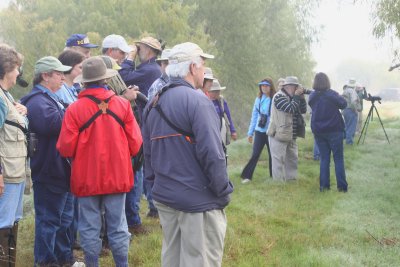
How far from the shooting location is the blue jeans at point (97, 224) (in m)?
4.03

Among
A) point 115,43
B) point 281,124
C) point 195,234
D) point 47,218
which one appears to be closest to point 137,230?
point 47,218

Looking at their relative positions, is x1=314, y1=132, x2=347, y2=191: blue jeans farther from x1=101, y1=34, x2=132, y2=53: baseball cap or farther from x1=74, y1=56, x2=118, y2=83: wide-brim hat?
x1=74, y1=56, x2=118, y2=83: wide-brim hat

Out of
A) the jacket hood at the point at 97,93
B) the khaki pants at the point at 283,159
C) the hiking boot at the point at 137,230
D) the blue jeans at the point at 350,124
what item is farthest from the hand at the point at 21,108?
the blue jeans at the point at 350,124

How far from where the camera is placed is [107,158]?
12.9 feet

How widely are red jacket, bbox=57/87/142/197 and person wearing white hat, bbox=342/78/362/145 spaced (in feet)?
37.0

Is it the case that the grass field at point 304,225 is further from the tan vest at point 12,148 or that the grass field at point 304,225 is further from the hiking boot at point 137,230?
the tan vest at point 12,148

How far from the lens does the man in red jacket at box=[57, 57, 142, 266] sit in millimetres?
3902

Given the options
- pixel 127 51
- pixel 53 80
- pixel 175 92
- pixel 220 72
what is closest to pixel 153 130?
pixel 175 92

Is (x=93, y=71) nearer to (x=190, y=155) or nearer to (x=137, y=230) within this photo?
(x=190, y=155)

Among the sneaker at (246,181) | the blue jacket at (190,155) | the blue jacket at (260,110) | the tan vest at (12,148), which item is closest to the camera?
the blue jacket at (190,155)

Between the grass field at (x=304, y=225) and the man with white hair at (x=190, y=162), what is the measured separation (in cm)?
151

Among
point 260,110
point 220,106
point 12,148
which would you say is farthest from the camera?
point 260,110

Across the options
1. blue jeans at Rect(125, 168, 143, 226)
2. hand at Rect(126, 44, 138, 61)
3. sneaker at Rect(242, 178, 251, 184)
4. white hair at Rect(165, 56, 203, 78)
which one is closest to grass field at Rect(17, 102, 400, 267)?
sneaker at Rect(242, 178, 251, 184)

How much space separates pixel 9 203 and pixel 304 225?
3.83m
